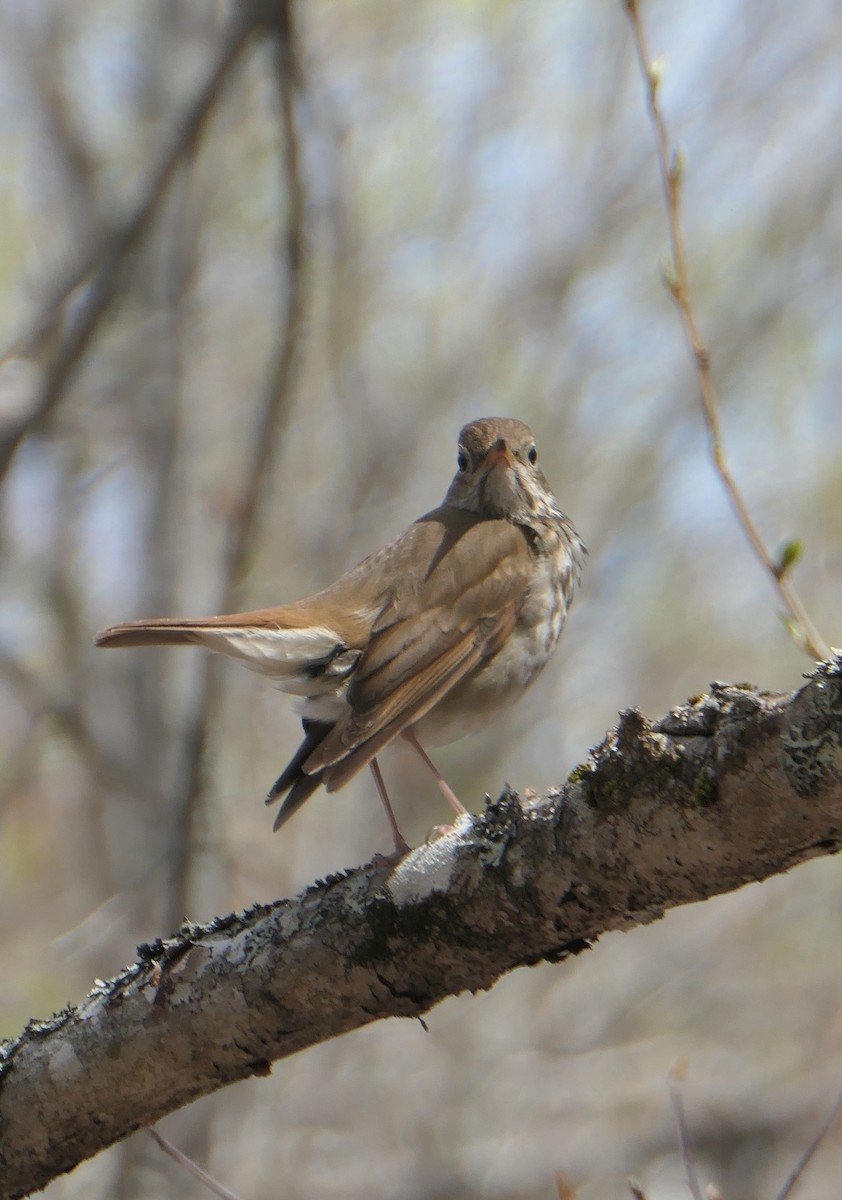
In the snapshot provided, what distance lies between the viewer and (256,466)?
252 inches

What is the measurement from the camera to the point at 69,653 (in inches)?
345

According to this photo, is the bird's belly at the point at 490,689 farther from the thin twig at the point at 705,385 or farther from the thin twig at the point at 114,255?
the thin twig at the point at 114,255

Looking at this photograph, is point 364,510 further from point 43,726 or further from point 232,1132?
point 232,1132

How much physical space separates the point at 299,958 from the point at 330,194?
5317mm

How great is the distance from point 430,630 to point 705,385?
58.5 inches

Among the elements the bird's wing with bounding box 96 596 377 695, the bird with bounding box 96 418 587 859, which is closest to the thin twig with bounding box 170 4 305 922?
the bird with bounding box 96 418 587 859

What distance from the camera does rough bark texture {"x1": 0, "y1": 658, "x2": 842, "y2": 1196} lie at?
1.89 m

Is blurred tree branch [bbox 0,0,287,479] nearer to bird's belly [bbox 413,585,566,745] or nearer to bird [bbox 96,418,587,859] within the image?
bird [bbox 96,418,587,859]

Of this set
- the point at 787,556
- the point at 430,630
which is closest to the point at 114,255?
the point at 430,630

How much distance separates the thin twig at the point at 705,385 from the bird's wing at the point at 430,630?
1236 millimetres

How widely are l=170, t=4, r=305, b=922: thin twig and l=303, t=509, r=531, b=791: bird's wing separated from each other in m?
1.54

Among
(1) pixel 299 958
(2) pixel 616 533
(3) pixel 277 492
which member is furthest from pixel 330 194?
(1) pixel 299 958

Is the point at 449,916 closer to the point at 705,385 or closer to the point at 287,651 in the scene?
the point at 705,385

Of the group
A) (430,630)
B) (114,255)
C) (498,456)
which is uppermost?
(114,255)
